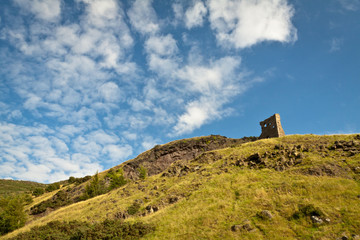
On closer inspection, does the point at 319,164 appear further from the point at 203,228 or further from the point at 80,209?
the point at 80,209

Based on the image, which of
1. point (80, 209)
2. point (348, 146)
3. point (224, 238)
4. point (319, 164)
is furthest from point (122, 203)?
point (348, 146)

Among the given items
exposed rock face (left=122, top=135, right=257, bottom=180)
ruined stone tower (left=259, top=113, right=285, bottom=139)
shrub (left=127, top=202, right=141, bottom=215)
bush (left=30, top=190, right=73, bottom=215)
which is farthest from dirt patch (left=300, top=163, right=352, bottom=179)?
bush (left=30, top=190, right=73, bottom=215)

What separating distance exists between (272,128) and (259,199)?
35.3 meters

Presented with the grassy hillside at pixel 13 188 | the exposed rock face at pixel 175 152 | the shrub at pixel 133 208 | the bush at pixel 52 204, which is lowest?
the shrub at pixel 133 208

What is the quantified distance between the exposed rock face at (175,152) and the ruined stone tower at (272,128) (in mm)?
11396

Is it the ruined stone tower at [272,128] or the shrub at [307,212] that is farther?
the ruined stone tower at [272,128]

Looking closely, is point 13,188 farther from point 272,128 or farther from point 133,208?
point 272,128

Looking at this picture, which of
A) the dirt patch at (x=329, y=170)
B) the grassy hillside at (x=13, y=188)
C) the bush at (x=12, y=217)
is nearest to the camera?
the dirt patch at (x=329, y=170)

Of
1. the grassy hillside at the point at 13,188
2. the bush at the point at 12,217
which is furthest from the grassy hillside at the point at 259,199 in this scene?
the grassy hillside at the point at 13,188

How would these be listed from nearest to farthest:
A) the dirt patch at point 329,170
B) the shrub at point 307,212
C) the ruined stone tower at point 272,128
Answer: the shrub at point 307,212
the dirt patch at point 329,170
the ruined stone tower at point 272,128

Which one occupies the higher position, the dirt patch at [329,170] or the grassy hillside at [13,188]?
the grassy hillside at [13,188]

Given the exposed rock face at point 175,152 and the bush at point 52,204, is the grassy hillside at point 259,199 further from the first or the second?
the exposed rock face at point 175,152

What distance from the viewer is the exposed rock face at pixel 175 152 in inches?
2514

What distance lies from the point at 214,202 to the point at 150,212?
8703 millimetres
